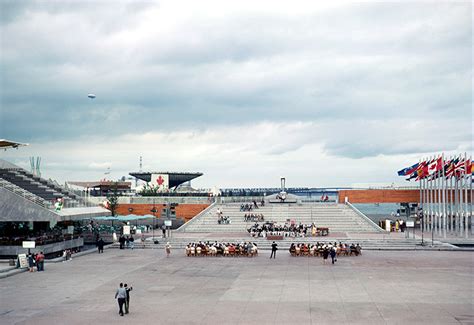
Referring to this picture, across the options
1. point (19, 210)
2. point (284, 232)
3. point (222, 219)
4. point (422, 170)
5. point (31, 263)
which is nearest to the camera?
point (31, 263)

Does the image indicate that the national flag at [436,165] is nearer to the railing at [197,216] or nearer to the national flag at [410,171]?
the national flag at [410,171]

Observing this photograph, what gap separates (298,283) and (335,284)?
1.63 metres

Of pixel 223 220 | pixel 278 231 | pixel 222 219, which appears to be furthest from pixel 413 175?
pixel 222 219

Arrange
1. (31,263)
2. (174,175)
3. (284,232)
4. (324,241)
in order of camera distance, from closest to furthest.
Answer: (31,263), (324,241), (284,232), (174,175)

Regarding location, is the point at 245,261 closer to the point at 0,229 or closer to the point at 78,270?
the point at 78,270

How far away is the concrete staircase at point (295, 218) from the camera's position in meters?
58.0

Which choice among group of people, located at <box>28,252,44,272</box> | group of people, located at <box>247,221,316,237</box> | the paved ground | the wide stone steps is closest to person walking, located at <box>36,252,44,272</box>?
group of people, located at <box>28,252,44,272</box>

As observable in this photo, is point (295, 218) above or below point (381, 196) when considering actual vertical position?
below

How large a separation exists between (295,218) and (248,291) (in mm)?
40106

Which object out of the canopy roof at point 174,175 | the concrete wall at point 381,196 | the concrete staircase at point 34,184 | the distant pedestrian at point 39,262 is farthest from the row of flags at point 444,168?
the canopy roof at point 174,175

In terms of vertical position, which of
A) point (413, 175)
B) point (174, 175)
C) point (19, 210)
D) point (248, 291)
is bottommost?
point (248, 291)

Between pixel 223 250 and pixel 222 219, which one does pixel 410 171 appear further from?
pixel 223 250

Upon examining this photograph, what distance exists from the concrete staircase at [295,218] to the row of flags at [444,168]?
7.16 meters

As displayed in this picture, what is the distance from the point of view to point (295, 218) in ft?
206
